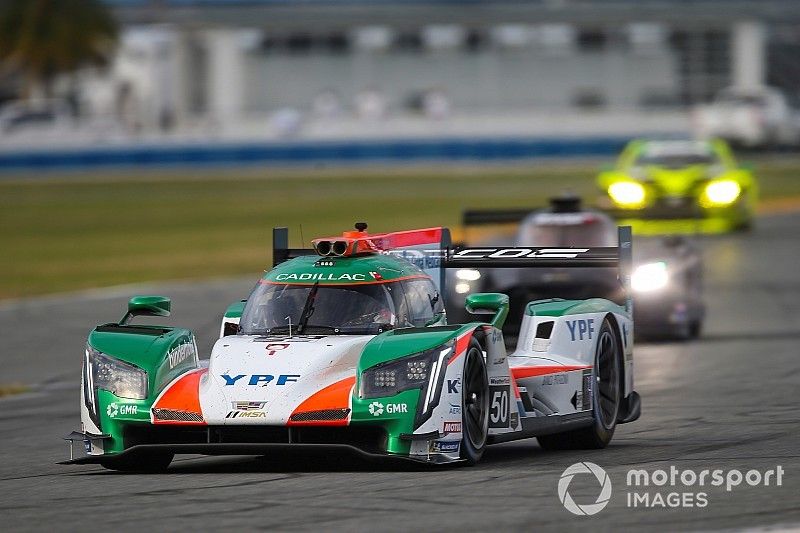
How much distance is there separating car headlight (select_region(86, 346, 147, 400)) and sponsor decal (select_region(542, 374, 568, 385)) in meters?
2.35

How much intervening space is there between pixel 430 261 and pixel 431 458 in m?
2.80

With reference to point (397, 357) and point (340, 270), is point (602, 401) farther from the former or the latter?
point (397, 357)

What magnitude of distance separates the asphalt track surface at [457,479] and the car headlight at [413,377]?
16.5 inches

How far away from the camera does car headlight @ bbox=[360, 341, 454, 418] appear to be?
9234 mm

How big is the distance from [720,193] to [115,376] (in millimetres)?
23030

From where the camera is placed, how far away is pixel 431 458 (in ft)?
30.4

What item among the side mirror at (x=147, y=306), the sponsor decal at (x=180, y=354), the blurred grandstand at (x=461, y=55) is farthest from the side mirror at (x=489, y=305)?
the blurred grandstand at (x=461, y=55)

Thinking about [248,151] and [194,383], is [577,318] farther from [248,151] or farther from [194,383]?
[248,151]

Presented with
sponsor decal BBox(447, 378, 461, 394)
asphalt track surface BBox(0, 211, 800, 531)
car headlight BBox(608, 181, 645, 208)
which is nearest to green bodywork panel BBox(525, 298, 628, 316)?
asphalt track surface BBox(0, 211, 800, 531)

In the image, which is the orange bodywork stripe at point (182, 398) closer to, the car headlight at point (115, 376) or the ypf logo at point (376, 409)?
the car headlight at point (115, 376)

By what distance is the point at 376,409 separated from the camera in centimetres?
921

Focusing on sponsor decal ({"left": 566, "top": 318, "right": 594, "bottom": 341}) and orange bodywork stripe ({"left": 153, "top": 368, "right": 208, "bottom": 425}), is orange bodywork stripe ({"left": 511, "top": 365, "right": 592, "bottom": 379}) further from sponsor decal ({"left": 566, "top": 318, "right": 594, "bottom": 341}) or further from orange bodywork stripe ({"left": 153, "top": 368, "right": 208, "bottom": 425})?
orange bodywork stripe ({"left": 153, "top": 368, "right": 208, "bottom": 425})

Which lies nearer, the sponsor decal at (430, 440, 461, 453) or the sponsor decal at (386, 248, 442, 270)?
the sponsor decal at (430, 440, 461, 453)

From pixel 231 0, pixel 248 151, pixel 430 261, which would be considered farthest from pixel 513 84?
pixel 430 261
